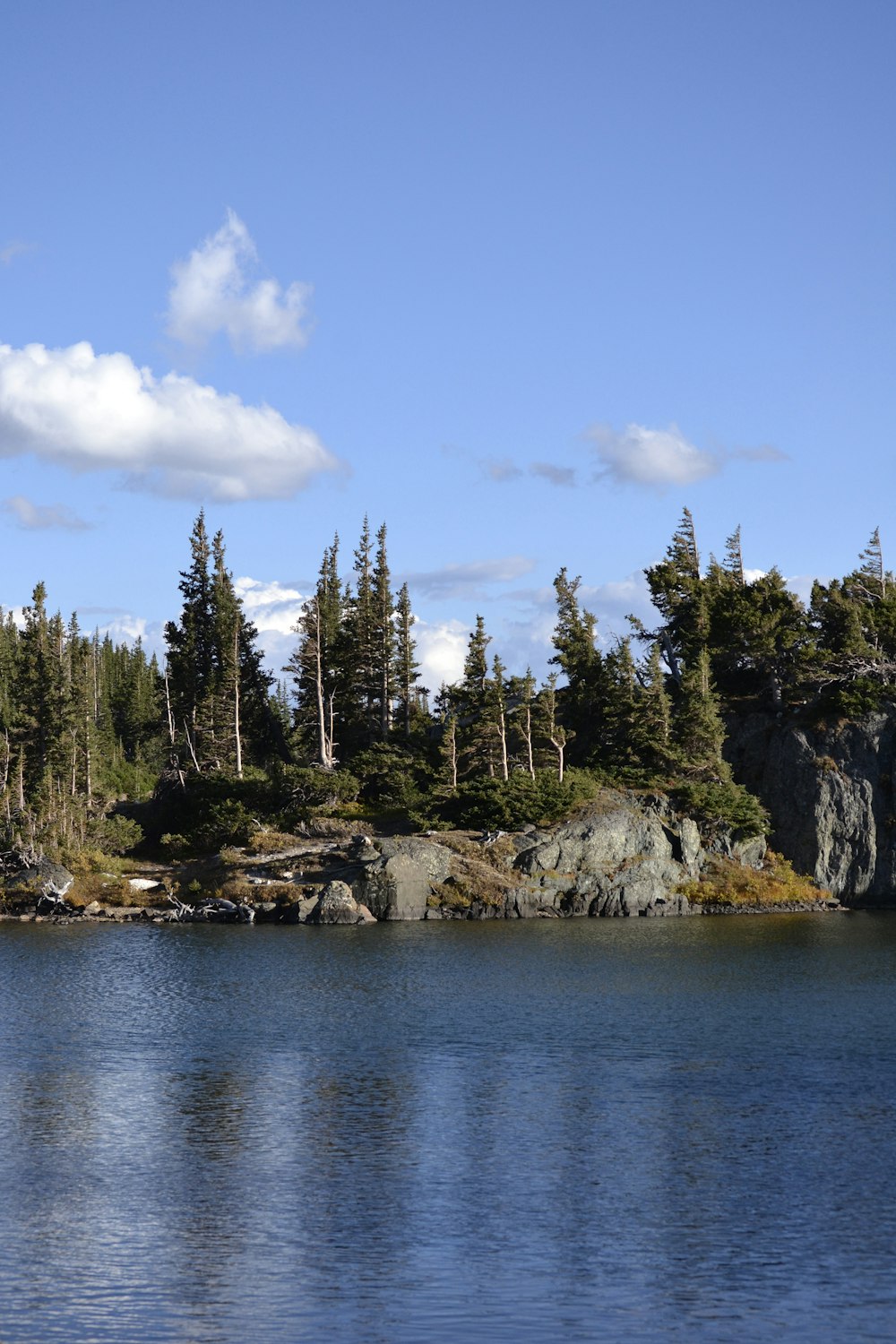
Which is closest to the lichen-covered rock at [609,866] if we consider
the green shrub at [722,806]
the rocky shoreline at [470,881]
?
the rocky shoreline at [470,881]

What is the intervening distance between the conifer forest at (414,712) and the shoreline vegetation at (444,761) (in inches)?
8.3

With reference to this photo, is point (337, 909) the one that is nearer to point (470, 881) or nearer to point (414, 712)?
point (470, 881)

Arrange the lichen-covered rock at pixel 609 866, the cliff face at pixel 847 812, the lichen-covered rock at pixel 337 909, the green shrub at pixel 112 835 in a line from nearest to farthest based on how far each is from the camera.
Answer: the lichen-covered rock at pixel 337 909
the lichen-covered rock at pixel 609 866
the green shrub at pixel 112 835
the cliff face at pixel 847 812

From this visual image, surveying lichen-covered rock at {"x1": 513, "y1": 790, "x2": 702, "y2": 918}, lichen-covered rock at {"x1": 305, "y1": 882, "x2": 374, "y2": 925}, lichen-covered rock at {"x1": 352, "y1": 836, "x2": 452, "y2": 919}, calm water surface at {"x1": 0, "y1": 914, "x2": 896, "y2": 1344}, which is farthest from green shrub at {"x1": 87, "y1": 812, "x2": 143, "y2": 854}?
calm water surface at {"x1": 0, "y1": 914, "x2": 896, "y2": 1344}

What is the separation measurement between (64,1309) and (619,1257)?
9.05 metres

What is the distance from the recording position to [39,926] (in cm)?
7075

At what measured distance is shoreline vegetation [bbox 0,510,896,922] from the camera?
3054 inches

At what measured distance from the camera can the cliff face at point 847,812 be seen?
85.6 metres

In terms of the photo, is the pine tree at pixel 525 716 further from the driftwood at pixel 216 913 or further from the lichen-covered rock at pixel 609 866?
the driftwood at pixel 216 913

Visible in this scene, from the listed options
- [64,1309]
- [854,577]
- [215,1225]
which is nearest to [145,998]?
[215,1225]

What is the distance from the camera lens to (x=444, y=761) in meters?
89.2

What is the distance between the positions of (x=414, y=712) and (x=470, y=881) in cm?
3251

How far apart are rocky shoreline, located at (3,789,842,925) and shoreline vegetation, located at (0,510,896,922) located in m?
0.17

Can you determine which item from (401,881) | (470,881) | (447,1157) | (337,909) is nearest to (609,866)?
(470,881)
